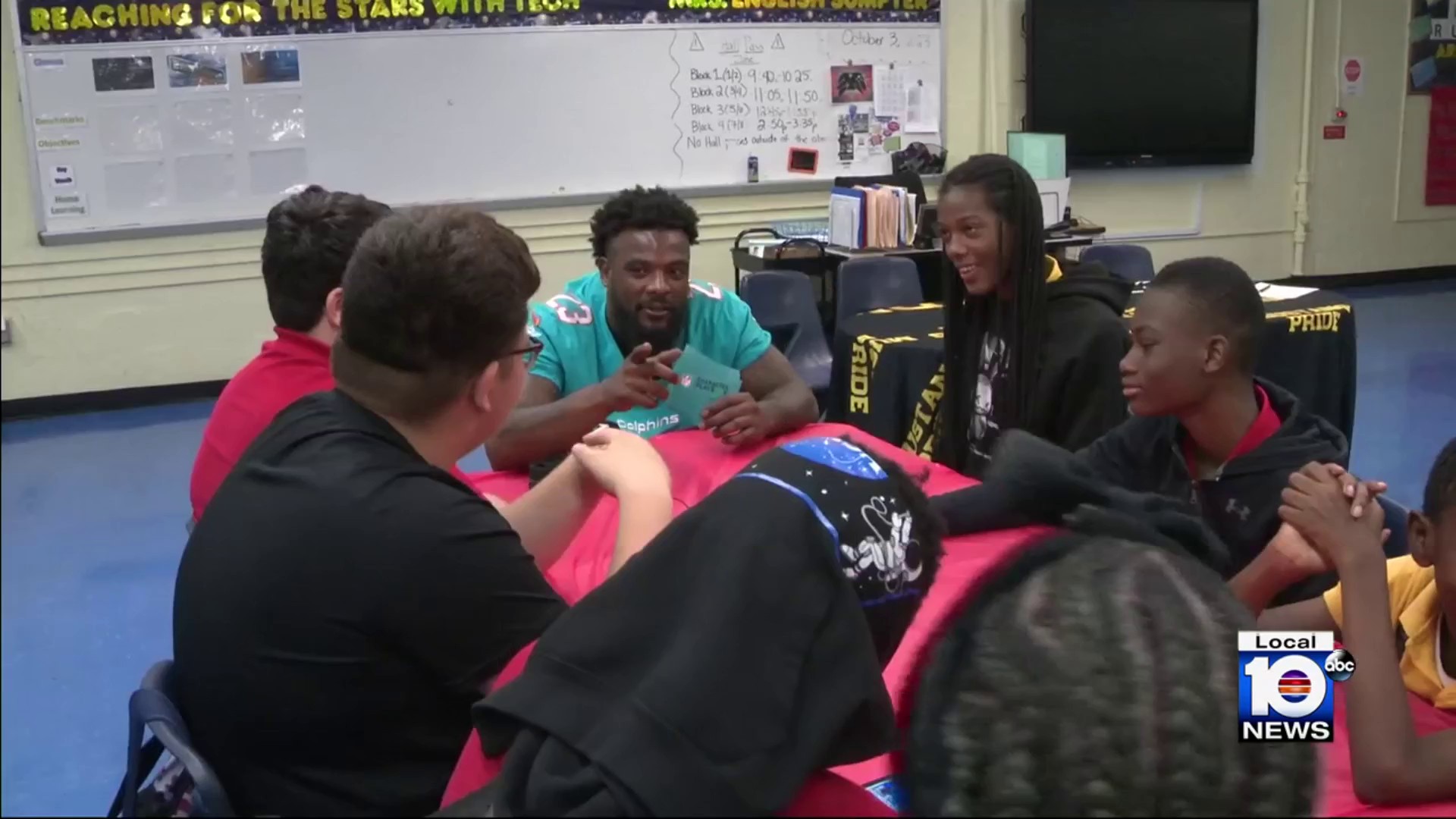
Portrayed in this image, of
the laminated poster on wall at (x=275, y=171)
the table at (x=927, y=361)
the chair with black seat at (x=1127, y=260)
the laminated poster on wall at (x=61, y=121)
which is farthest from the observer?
the laminated poster on wall at (x=275, y=171)

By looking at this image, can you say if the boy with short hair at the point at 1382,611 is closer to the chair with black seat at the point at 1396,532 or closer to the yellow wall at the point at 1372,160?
the chair with black seat at the point at 1396,532

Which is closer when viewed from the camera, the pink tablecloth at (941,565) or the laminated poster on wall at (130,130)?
the pink tablecloth at (941,565)

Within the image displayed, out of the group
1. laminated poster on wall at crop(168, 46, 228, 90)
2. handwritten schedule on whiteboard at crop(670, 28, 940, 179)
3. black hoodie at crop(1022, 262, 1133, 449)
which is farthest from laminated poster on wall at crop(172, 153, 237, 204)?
black hoodie at crop(1022, 262, 1133, 449)

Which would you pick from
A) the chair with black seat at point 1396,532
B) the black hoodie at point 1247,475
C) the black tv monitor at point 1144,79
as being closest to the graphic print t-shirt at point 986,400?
the black hoodie at point 1247,475

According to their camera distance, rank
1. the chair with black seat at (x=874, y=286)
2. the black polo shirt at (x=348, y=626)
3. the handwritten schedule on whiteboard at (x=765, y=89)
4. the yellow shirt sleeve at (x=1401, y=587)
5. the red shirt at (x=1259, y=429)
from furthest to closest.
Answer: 1. the handwritten schedule on whiteboard at (x=765, y=89)
2. the chair with black seat at (x=874, y=286)
3. the red shirt at (x=1259, y=429)
4. the yellow shirt sleeve at (x=1401, y=587)
5. the black polo shirt at (x=348, y=626)

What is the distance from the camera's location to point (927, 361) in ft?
10.8

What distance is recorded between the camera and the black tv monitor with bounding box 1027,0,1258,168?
709 centimetres

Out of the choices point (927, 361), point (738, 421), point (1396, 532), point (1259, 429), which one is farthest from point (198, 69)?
point (1396, 532)

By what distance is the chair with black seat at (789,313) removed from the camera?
4359 millimetres

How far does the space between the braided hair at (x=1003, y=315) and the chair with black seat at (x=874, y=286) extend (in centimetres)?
184

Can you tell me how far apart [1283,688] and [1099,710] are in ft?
0.90

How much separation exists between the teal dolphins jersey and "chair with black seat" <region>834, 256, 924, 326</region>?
186 centimetres

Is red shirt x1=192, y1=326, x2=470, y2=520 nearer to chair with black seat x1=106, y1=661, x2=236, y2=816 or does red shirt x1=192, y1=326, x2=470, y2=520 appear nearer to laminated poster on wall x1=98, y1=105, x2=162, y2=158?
chair with black seat x1=106, y1=661, x2=236, y2=816

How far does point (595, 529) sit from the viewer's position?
6.19ft
